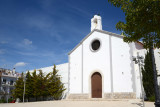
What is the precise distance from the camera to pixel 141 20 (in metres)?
6.88

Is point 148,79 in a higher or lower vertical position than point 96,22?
lower

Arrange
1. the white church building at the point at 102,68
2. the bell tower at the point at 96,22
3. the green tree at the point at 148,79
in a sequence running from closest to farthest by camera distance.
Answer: the green tree at the point at 148,79 → the white church building at the point at 102,68 → the bell tower at the point at 96,22

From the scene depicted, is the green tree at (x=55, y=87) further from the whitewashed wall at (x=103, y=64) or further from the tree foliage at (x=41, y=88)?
the whitewashed wall at (x=103, y=64)

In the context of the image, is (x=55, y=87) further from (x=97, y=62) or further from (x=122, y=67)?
(x=122, y=67)

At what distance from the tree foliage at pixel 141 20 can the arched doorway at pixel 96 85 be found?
14.7 m

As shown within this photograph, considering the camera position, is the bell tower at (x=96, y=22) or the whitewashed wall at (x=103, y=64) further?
the bell tower at (x=96, y=22)

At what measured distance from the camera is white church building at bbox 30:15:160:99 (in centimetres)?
1928

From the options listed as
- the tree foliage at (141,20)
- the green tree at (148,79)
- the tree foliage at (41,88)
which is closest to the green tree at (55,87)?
the tree foliage at (41,88)

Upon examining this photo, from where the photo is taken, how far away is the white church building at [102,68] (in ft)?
63.3

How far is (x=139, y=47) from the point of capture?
A: 2128cm

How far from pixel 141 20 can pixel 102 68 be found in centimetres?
1552

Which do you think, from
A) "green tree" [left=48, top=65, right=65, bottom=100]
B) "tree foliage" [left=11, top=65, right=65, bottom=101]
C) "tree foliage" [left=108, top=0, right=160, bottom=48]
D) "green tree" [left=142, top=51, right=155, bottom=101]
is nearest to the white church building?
"green tree" [left=48, top=65, right=65, bottom=100]

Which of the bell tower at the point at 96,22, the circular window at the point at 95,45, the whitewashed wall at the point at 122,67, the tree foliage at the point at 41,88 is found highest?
the bell tower at the point at 96,22

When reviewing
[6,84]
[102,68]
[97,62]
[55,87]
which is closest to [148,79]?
[102,68]
